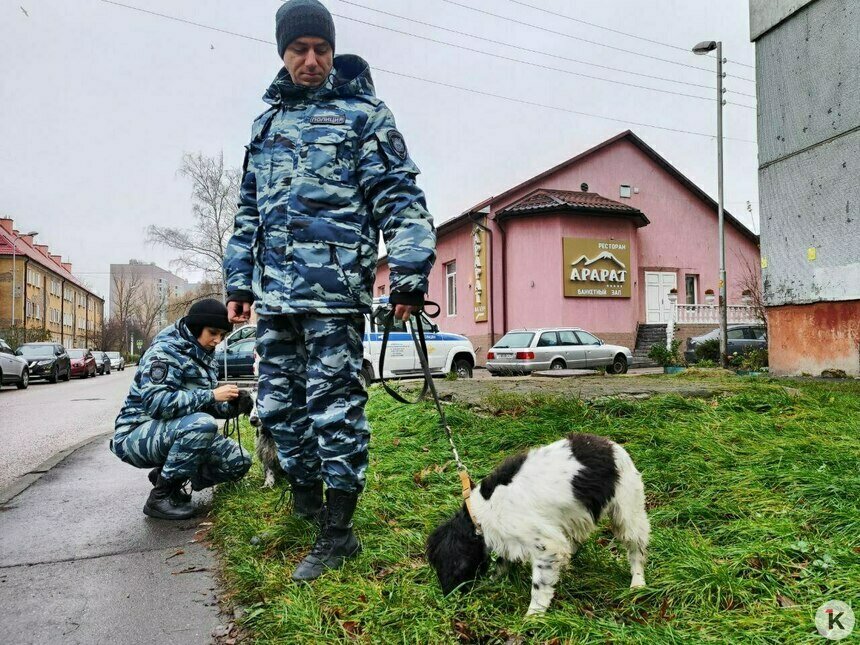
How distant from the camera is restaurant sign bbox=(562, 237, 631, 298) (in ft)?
78.0

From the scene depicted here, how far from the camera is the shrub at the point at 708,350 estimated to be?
19.1 m

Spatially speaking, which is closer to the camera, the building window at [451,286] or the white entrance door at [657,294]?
the white entrance door at [657,294]

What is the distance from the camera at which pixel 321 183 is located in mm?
2793

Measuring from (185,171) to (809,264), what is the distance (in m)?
37.4

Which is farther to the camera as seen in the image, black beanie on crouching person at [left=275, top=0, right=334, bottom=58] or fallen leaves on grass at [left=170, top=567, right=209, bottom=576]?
fallen leaves on grass at [left=170, top=567, right=209, bottom=576]

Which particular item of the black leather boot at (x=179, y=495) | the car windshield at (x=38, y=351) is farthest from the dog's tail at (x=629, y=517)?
the car windshield at (x=38, y=351)

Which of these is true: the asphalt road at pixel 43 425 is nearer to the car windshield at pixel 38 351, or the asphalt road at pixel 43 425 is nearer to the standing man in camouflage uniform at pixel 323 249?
the standing man in camouflage uniform at pixel 323 249

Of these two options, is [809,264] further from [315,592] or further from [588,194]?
[588,194]

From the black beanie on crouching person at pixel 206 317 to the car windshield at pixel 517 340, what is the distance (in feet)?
48.0

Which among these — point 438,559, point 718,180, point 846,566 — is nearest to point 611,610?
point 438,559

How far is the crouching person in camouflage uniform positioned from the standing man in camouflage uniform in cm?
99

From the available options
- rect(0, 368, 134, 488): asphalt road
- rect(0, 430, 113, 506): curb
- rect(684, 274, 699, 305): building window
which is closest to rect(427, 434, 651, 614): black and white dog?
rect(0, 430, 113, 506): curb

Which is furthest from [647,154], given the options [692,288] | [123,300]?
[123,300]

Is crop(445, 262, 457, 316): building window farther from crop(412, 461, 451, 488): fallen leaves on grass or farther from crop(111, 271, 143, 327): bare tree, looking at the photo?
crop(111, 271, 143, 327): bare tree
